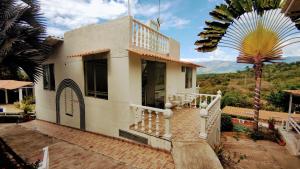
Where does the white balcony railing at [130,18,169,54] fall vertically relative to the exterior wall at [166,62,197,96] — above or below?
above

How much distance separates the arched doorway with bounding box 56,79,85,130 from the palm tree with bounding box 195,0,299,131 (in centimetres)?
779

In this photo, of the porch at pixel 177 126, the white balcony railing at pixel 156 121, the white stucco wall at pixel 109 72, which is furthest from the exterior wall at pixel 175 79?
the white balcony railing at pixel 156 121

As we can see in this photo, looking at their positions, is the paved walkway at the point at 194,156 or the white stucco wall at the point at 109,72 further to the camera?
the white stucco wall at the point at 109,72

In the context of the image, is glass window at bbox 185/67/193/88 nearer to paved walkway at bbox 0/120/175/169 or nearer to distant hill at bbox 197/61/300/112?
paved walkway at bbox 0/120/175/169

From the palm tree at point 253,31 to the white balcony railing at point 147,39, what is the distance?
2673 millimetres

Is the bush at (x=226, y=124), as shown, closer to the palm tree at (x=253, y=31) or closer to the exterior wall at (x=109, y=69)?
the palm tree at (x=253, y=31)

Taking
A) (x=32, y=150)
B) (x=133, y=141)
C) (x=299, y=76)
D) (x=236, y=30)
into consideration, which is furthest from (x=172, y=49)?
(x=299, y=76)

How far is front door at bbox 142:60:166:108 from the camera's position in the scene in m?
8.36

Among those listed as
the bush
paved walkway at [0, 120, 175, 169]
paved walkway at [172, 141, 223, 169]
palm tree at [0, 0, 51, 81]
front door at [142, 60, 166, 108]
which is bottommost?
the bush

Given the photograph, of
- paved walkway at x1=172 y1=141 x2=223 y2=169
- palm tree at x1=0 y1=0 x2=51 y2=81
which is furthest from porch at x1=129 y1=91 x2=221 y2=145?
palm tree at x1=0 y1=0 x2=51 y2=81

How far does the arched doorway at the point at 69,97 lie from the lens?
298 inches

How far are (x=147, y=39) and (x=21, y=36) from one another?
15.1ft

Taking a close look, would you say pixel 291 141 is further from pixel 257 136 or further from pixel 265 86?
pixel 265 86

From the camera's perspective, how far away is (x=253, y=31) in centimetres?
841
